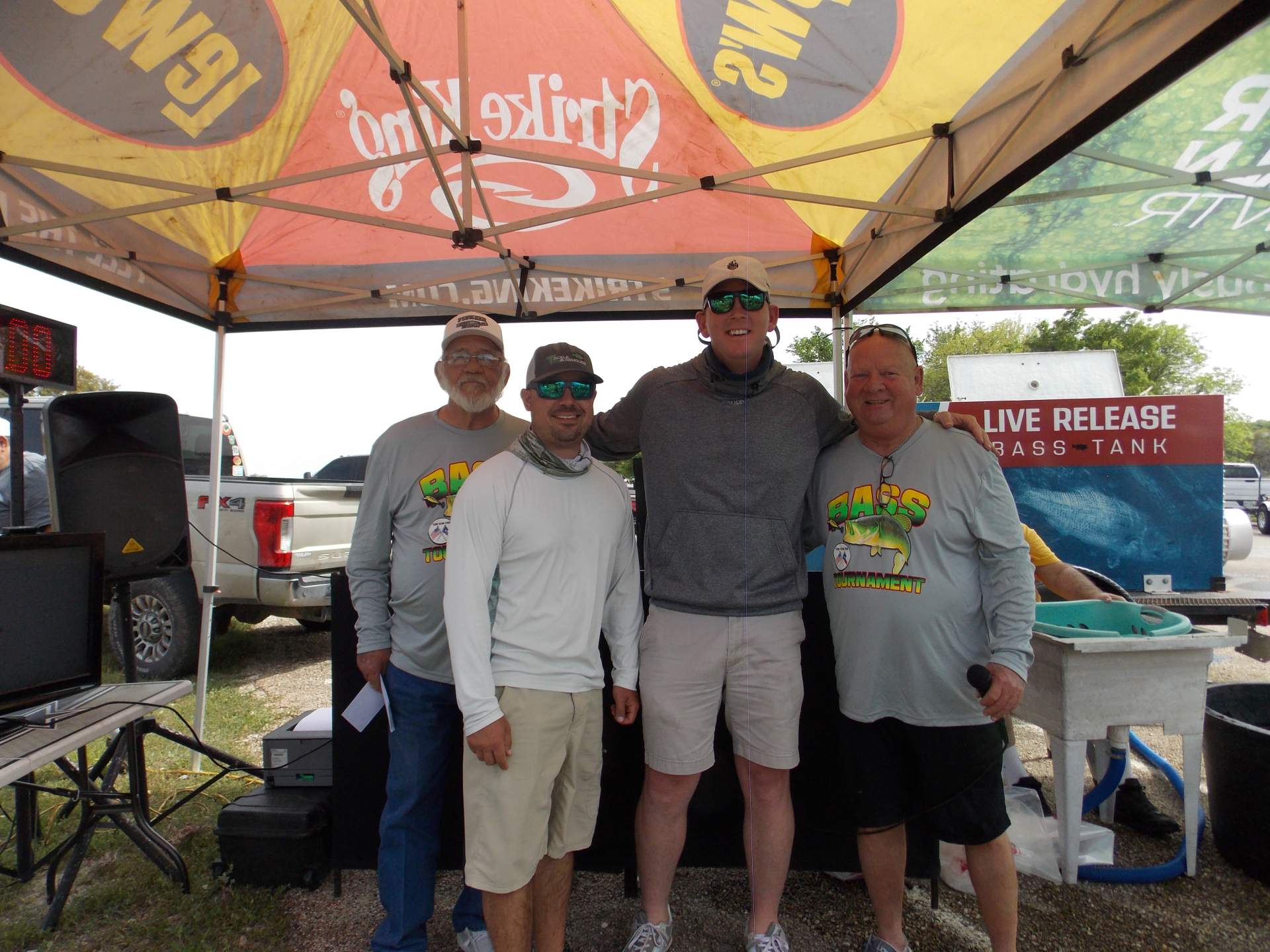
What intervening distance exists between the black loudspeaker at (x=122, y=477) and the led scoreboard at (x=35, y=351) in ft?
0.71

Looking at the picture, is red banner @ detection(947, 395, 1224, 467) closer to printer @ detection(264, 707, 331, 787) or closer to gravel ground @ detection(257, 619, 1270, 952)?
gravel ground @ detection(257, 619, 1270, 952)

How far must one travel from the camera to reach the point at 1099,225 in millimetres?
3885

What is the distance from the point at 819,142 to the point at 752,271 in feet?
4.46

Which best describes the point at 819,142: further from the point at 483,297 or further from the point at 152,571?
the point at 152,571

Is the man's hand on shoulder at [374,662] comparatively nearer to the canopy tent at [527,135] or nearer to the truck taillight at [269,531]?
the canopy tent at [527,135]

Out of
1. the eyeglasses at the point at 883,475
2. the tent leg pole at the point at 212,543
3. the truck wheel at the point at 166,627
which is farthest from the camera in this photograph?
the truck wheel at the point at 166,627

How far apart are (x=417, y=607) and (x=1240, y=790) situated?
3.22 metres

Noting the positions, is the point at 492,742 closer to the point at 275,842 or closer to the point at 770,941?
the point at 770,941

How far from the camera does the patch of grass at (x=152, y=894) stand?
97.3 inches

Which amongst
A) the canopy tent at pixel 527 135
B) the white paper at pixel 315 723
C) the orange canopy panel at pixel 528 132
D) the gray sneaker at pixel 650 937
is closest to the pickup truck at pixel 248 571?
the canopy tent at pixel 527 135

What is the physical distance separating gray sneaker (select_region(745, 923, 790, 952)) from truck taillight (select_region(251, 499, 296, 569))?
15.4 feet

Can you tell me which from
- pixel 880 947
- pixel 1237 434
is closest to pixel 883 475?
pixel 880 947

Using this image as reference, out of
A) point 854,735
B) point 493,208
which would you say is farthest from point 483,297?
point 854,735

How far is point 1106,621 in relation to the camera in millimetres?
2928
